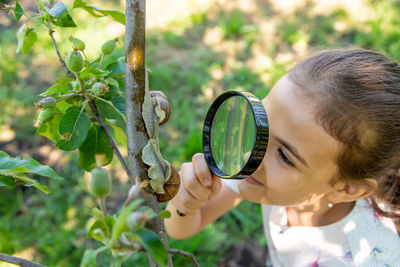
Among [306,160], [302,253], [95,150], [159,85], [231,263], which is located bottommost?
[231,263]

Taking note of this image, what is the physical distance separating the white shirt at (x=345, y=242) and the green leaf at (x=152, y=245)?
45.0 inches

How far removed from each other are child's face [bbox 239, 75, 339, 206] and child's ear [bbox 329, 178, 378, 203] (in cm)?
11

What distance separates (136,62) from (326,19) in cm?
415

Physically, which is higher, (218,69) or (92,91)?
(92,91)

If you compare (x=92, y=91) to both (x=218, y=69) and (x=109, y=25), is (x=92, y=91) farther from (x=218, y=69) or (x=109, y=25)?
(x=109, y=25)

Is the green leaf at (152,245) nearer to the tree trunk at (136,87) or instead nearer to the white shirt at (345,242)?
the tree trunk at (136,87)

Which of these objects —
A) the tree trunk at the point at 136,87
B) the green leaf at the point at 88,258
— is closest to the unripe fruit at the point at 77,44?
the tree trunk at the point at 136,87

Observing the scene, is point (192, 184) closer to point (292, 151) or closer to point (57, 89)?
point (292, 151)

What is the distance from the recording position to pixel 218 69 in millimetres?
3693

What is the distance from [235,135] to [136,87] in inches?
26.2

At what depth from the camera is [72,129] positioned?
0.91 meters

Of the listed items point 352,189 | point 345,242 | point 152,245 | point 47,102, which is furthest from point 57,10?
point 345,242

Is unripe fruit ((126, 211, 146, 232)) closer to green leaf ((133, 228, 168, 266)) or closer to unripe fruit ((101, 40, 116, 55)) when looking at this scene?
green leaf ((133, 228, 168, 266))

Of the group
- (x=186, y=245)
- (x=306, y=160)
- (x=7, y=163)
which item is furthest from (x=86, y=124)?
(x=186, y=245)
